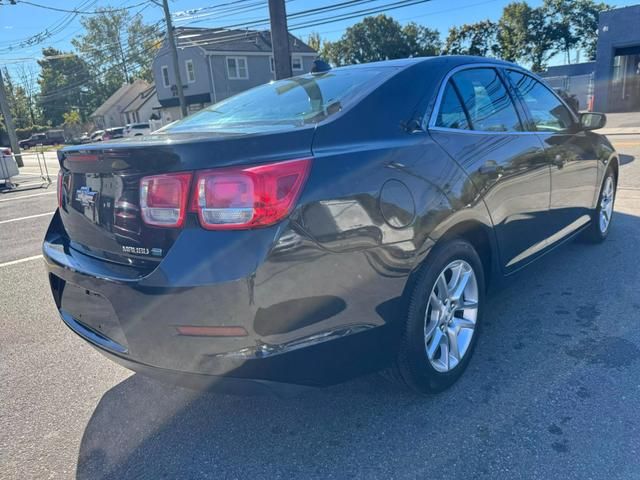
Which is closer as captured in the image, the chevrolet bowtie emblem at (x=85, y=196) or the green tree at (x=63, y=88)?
the chevrolet bowtie emblem at (x=85, y=196)

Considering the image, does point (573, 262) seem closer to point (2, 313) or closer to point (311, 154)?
point (311, 154)

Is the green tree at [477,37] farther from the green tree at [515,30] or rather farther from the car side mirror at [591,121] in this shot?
the car side mirror at [591,121]

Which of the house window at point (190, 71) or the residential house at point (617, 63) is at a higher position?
the house window at point (190, 71)

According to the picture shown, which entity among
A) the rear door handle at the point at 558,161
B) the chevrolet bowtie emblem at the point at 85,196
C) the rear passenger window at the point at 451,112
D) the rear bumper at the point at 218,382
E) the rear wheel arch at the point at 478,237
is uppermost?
the rear passenger window at the point at 451,112

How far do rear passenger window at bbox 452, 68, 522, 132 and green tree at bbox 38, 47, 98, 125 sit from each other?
80433 mm

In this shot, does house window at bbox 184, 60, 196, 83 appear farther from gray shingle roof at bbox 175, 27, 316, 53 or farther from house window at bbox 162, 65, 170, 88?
house window at bbox 162, 65, 170, 88

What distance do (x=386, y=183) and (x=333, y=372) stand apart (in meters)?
0.83

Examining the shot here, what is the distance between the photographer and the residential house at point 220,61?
35875mm

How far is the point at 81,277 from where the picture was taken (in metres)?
2.22

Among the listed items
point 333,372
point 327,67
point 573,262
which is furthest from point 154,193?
point 573,262

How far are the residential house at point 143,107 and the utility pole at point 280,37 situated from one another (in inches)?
1708

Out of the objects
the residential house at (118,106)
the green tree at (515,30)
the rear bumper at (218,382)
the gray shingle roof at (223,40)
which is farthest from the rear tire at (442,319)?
the residential house at (118,106)

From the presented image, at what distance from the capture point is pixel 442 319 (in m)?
2.57

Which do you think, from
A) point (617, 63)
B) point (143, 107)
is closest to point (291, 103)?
point (617, 63)
